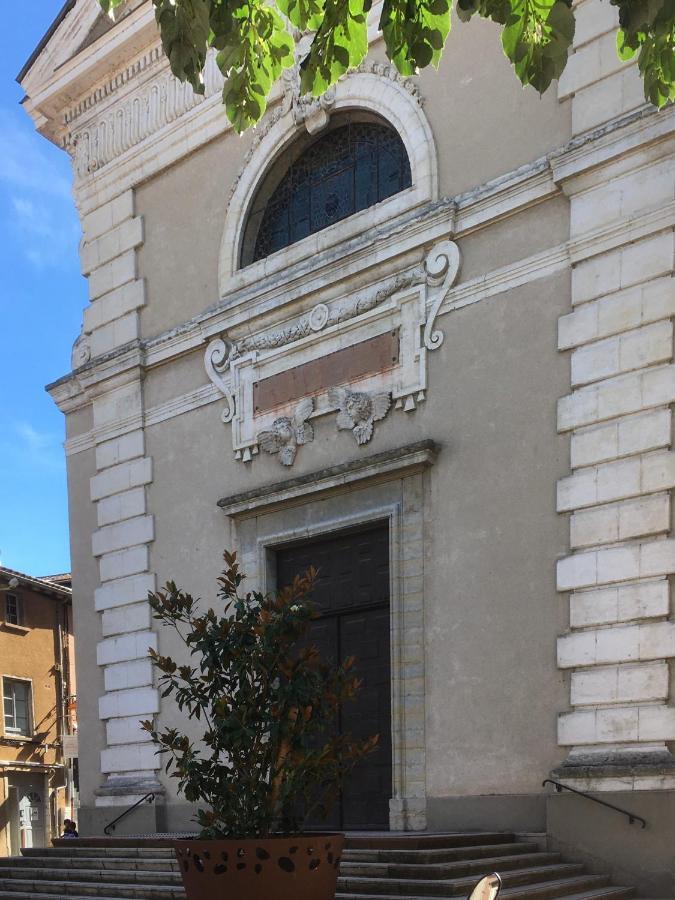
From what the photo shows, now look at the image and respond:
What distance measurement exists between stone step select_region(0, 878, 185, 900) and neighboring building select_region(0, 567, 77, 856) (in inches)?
708

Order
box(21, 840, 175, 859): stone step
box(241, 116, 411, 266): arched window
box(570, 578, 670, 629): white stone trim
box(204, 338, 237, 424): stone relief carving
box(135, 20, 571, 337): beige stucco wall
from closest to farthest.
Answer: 1. box(570, 578, 670, 629): white stone trim
2. box(21, 840, 175, 859): stone step
3. box(135, 20, 571, 337): beige stucco wall
4. box(241, 116, 411, 266): arched window
5. box(204, 338, 237, 424): stone relief carving

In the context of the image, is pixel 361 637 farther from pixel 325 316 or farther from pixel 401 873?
pixel 401 873

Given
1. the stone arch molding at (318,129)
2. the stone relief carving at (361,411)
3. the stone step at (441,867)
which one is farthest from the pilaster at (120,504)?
the stone step at (441,867)

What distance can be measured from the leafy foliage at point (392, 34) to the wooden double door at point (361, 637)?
655 centimetres

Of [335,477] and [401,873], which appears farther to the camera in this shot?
[335,477]

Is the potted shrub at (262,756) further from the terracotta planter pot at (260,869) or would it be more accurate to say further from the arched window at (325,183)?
the arched window at (325,183)

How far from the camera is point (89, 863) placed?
38.9 ft

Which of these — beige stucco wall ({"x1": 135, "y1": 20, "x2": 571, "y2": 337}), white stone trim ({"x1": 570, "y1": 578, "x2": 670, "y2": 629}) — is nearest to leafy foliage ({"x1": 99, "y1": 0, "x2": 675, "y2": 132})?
beige stucco wall ({"x1": 135, "y1": 20, "x2": 571, "y2": 337})

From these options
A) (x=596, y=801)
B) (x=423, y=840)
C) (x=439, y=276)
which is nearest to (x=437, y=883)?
(x=423, y=840)

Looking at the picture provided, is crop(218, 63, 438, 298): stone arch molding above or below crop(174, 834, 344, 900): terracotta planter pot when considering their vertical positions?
above

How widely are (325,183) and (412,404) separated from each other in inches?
128

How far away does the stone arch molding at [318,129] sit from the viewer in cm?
1252

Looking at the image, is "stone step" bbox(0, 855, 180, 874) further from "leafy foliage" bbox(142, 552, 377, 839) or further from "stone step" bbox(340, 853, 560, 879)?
"leafy foliage" bbox(142, 552, 377, 839)

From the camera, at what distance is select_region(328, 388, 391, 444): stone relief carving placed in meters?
12.4
